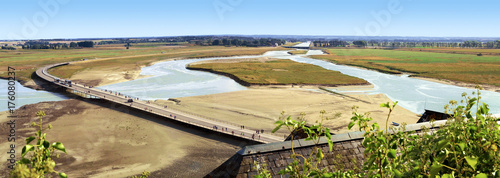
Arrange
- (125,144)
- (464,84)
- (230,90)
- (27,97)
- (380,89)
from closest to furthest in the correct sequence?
(125,144)
(27,97)
(230,90)
(380,89)
(464,84)

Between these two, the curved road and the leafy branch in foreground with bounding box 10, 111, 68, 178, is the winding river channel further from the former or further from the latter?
the leafy branch in foreground with bounding box 10, 111, 68, 178

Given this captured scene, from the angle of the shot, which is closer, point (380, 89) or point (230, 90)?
point (230, 90)

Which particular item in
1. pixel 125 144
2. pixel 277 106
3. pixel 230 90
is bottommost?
pixel 125 144

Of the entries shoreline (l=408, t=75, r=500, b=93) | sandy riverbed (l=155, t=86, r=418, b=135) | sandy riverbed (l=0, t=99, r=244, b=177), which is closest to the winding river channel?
shoreline (l=408, t=75, r=500, b=93)

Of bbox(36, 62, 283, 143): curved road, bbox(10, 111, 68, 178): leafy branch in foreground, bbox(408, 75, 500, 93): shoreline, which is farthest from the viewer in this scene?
bbox(408, 75, 500, 93): shoreline

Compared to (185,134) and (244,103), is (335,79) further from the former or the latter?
(185,134)

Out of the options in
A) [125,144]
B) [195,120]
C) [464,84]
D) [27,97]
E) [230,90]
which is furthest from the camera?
[464,84]

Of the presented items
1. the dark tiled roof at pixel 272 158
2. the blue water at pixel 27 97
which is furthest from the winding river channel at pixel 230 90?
the dark tiled roof at pixel 272 158

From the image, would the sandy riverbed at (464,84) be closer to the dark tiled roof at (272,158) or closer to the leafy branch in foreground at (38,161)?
the dark tiled roof at (272,158)

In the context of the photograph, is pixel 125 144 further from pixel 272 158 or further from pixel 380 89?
pixel 380 89

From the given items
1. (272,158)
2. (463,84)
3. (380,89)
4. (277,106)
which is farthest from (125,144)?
(463,84)

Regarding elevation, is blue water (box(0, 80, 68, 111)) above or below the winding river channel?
below
